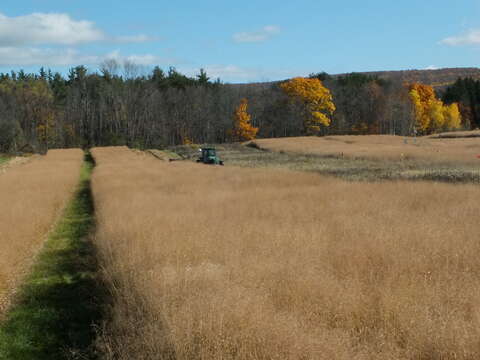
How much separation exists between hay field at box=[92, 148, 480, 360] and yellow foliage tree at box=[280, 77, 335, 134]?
65919 millimetres

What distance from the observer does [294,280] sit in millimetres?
6914

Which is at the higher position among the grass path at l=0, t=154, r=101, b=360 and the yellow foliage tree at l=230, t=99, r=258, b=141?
the yellow foliage tree at l=230, t=99, r=258, b=141

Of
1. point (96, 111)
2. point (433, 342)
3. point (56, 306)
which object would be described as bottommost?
point (56, 306)

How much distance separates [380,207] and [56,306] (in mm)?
9670

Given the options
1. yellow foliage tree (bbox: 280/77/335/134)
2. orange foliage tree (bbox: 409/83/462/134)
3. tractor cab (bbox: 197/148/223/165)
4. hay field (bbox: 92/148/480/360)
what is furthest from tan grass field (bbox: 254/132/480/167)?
hay field (bbox: 92/148/480/360)

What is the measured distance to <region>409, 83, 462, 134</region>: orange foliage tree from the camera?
86125 mm

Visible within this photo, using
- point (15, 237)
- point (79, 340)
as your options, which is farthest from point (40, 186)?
point (79, 340)

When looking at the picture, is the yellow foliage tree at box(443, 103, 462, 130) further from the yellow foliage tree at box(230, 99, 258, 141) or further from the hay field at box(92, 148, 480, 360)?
the hay field at box(92, 148, 480, 360)

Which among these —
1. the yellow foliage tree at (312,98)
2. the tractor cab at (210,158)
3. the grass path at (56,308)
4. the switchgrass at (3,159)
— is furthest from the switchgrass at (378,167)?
the yellow foliage tree at (312,98)

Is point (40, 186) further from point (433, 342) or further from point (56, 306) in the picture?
point (433, 342)

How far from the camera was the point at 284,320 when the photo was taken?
17.4 feet

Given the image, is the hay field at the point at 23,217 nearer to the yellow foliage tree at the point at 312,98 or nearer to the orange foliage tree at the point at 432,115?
the yellow foliage tree at the point at 312,98

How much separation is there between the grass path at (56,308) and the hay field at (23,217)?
339mm

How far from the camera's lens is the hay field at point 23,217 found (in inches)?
401
